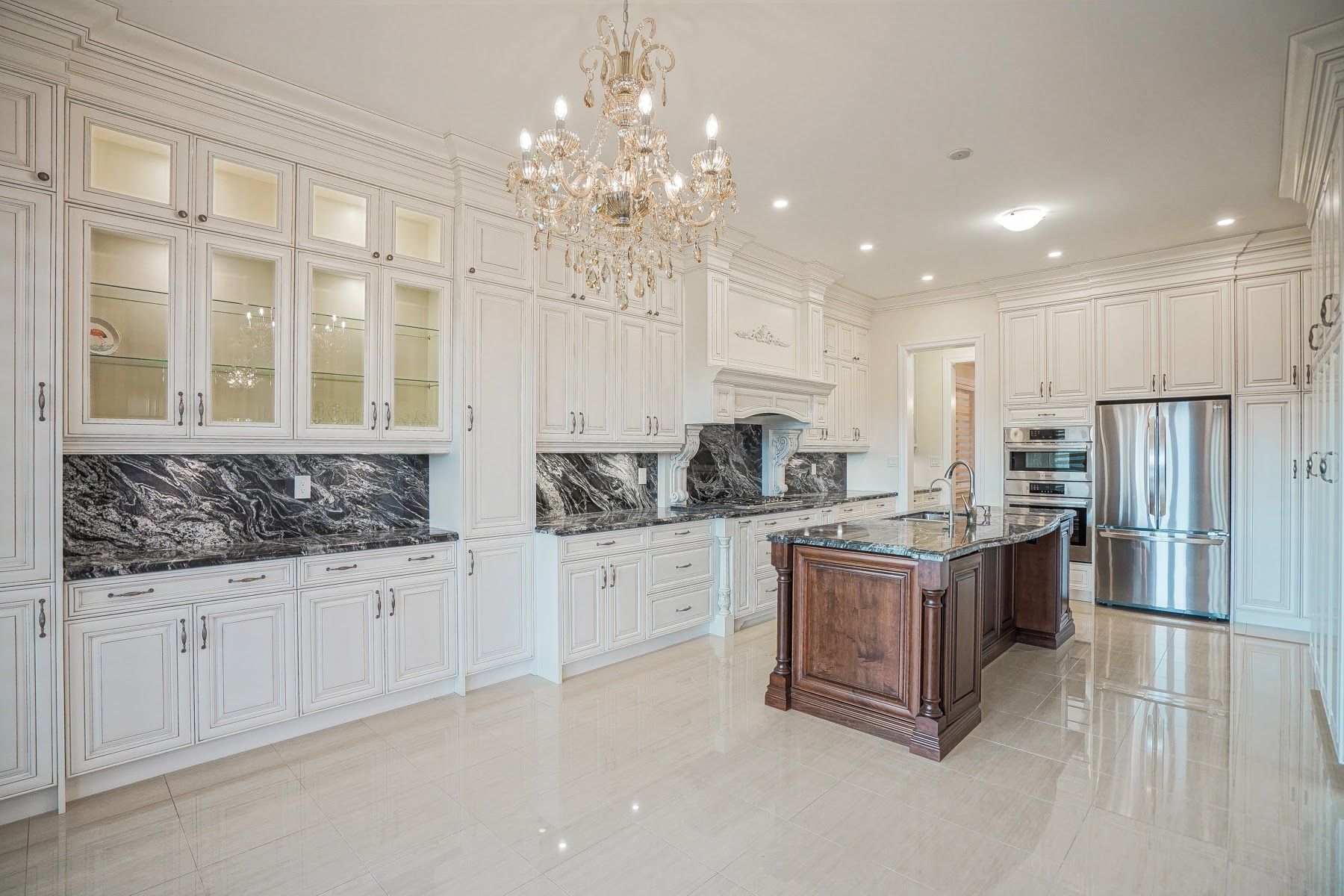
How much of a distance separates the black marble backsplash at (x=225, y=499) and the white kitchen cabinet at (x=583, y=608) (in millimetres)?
939

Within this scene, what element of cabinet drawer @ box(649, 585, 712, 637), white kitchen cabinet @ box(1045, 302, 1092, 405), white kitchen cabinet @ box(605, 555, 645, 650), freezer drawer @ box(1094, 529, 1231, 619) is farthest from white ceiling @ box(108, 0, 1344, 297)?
cabinet drawer @ box(649, 585, 712, 637)

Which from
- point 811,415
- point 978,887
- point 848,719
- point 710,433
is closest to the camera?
point 978,887

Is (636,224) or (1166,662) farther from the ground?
(636,224)

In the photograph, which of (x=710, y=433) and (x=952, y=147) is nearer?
(x=952, y=147)

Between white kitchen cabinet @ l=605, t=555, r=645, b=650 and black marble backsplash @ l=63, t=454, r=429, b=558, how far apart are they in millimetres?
1192

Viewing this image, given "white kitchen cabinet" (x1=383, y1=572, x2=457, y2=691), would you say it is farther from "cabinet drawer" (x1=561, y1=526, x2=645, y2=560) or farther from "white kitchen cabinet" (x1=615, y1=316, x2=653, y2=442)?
"white kitchen cabinet" (x1=615, y1=316, x2=653, y2=442)

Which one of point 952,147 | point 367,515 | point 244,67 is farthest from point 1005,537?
point 244,67

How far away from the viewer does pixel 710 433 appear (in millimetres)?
5766

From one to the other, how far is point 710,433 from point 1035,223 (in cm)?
291

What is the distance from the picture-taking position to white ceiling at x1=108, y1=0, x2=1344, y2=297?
2525 millimetres

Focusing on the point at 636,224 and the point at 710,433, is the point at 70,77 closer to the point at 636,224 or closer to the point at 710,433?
the point at 636,224

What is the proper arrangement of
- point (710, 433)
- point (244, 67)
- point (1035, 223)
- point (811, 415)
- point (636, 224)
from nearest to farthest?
point (636, 224)
point (244, 67)
point (1035, 223)
point (710, 433)
point (811, 415)

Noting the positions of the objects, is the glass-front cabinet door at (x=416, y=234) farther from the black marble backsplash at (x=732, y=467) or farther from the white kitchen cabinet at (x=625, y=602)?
the black marble backsplash at (x=732, y=467)

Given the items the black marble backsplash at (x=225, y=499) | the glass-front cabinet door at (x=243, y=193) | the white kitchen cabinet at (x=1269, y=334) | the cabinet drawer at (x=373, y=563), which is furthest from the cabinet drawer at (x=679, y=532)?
the white kitchen cabinet at (x=1269, y=334)
